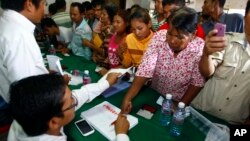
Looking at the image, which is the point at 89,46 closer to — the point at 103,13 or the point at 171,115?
the point at 103,13

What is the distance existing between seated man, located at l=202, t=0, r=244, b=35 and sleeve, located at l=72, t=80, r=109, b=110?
1891 millimetres

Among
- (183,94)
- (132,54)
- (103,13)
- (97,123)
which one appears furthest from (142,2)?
(97,123)

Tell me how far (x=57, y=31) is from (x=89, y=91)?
7.30 feet

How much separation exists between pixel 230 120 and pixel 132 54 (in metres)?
1.13

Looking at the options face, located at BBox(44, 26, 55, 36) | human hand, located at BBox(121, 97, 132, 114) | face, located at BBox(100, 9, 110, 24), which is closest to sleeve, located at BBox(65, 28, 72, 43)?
face, located at BBox(44, 26, 55, 36)

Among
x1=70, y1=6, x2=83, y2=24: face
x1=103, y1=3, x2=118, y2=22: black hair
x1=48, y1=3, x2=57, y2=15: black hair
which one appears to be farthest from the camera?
x1=48, y1=3, x2=57, y2=15: black hair

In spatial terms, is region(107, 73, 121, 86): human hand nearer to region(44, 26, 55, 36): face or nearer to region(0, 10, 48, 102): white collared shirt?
region(0, 10, 48, 102): white collared shirt

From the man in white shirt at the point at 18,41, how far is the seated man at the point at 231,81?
1243mm

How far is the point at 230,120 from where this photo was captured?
1.69 meters

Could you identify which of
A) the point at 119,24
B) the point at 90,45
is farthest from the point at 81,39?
the point at 119,24

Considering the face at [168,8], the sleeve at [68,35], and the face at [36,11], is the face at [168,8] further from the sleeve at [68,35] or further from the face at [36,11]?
the sleeve at [68,35]

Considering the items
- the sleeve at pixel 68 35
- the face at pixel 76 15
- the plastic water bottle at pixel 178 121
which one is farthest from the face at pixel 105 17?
the plastic water bottle at pixel 178 121

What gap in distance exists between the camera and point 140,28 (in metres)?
2.22

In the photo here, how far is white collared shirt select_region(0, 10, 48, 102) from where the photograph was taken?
1563 millimetres
